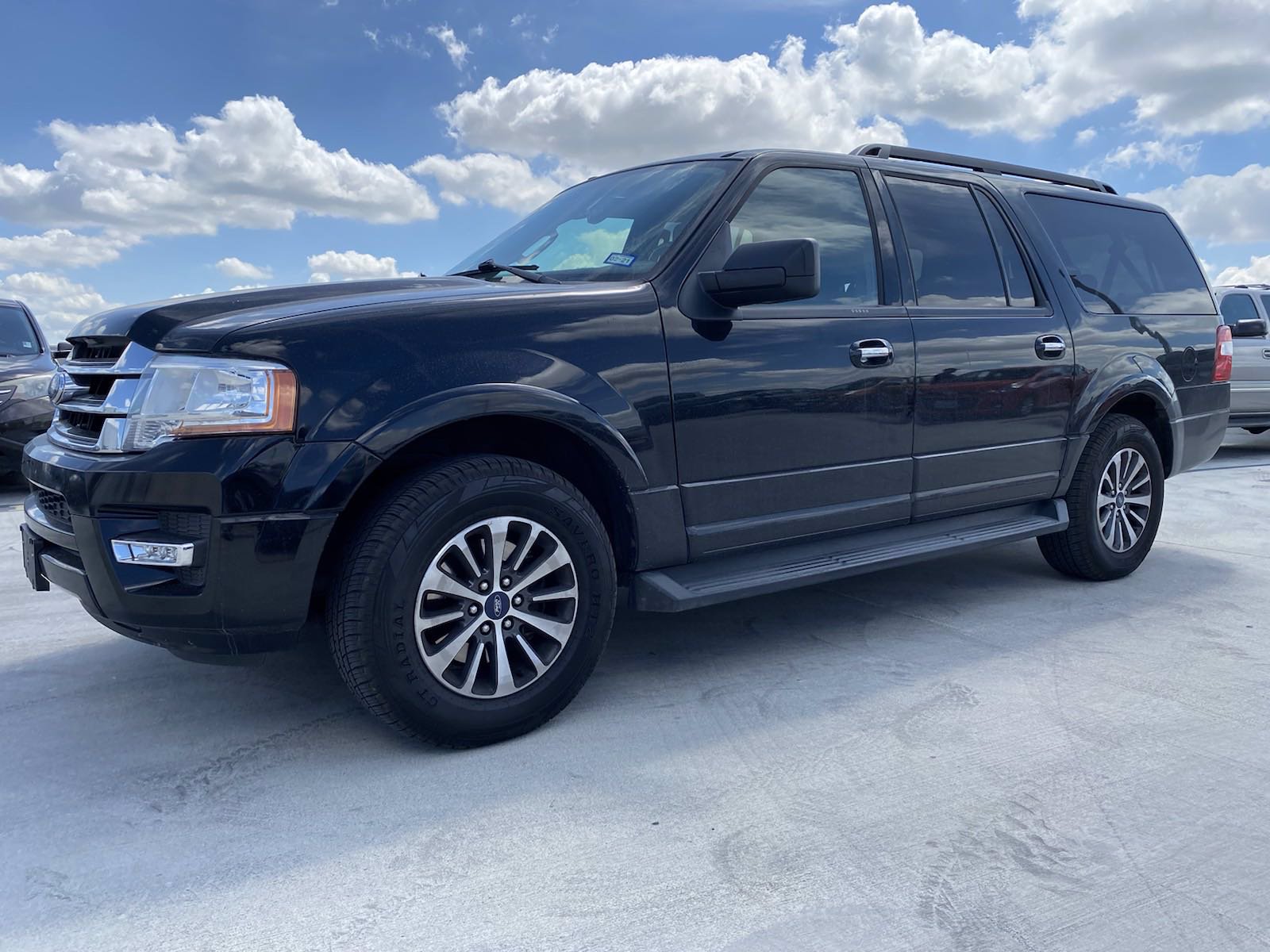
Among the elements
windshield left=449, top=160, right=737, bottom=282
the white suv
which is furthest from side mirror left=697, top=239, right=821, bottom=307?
the white suv

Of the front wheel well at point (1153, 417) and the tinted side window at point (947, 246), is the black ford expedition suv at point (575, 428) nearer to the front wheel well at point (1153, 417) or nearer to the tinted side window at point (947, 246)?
the tinted side window at point (947, 246)

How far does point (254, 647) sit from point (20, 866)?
715 millimetres

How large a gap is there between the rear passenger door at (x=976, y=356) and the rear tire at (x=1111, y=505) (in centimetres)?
26

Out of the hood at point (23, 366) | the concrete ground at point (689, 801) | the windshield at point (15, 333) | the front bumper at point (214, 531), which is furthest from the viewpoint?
the windshield at point (15, 333)

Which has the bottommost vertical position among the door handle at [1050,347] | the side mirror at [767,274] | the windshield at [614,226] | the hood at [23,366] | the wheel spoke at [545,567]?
the wheel spoke at [545,567]

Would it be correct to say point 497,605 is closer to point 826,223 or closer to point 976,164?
point 826,223

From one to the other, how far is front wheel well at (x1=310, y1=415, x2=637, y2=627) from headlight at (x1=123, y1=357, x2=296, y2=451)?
0.32 meters

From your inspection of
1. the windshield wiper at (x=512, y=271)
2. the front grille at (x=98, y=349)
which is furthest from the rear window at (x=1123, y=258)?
the front grille at (x=98, y=349)

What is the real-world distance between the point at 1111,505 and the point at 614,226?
292cm

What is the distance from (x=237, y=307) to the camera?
2.97 meters

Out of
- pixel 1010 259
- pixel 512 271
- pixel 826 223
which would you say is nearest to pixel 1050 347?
pixel 1010 259

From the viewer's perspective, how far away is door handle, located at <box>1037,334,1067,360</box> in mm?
4551

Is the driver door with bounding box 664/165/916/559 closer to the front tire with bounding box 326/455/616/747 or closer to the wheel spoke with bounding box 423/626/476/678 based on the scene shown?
the front tire with bounding box 326/455/616/747

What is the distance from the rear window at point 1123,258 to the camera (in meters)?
4.98
